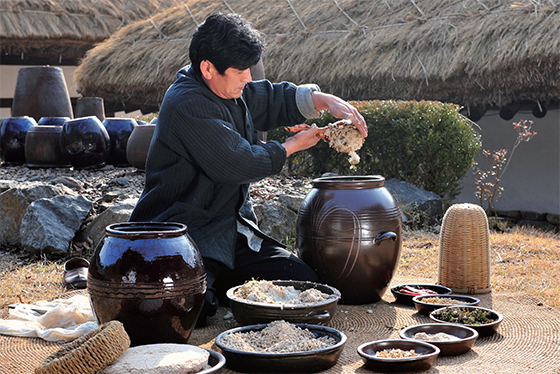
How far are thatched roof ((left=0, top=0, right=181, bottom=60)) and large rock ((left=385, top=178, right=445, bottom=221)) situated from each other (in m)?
7.69

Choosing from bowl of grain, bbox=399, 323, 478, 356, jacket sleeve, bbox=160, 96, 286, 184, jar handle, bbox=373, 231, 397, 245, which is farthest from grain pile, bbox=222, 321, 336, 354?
jar handle, bbox=373, 231, 397, 245

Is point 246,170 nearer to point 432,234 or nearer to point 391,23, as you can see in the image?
point 432,234

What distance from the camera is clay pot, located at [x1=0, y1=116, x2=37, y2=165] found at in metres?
6.89

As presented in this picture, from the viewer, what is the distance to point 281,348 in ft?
7.69

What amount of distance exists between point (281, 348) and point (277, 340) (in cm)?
7

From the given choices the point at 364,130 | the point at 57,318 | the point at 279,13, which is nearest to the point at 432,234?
the point at 364,130

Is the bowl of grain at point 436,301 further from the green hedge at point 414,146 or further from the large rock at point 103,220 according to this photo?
the green hedge at point 414,146

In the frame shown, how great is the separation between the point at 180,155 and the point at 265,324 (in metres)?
0.97

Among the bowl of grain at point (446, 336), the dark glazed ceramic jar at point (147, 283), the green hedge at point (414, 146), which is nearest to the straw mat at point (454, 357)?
the bowl of grain at point (446, 336)

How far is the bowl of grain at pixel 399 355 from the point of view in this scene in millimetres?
2285

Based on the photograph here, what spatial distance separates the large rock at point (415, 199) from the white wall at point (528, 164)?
91.0 inches

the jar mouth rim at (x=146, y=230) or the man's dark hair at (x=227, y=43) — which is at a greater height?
the man's dark hair at (x=227, y=43)

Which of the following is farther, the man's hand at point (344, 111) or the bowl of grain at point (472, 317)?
the man's hand at point (344, 111)

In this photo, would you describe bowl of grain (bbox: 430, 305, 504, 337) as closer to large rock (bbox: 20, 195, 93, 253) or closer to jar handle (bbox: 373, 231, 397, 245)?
jar handle (bbox: 373, 231, 397, 245)
